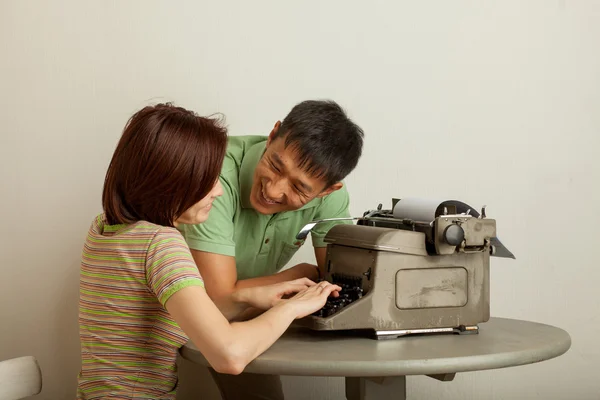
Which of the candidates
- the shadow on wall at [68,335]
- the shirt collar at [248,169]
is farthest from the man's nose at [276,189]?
the shadow on wall at [68,335]

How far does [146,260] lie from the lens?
1857 mm

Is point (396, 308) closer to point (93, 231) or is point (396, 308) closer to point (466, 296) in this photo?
point (466, 296)

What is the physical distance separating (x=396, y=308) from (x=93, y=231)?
86 cm

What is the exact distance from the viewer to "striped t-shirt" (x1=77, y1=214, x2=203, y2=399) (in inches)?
73.8

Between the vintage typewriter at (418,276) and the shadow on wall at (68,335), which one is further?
the shadow on wall at (68,335)

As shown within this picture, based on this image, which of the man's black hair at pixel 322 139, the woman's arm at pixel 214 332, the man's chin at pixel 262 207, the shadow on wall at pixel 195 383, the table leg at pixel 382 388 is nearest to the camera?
the woman's arm at pixel 214 332

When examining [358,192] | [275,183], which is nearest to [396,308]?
[275,183]

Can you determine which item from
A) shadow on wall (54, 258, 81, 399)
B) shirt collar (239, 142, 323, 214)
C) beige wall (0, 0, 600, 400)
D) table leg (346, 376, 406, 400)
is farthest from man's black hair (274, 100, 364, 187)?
shadow on wall (54, 258, 81, 399)

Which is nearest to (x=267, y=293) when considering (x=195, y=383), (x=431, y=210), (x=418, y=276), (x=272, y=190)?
(x=272, y=190)

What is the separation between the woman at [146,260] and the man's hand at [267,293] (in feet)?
0.66

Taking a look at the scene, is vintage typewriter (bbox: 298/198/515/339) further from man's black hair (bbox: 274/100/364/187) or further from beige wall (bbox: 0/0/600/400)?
beige wall (bbox: 0/0/600/400)

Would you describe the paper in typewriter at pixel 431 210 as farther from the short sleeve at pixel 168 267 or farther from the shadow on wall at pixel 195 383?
the shadow on wall at pixel 195 383

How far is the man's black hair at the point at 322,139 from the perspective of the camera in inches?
91.7

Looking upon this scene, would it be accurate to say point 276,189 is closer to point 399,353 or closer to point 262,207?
point 262,207
